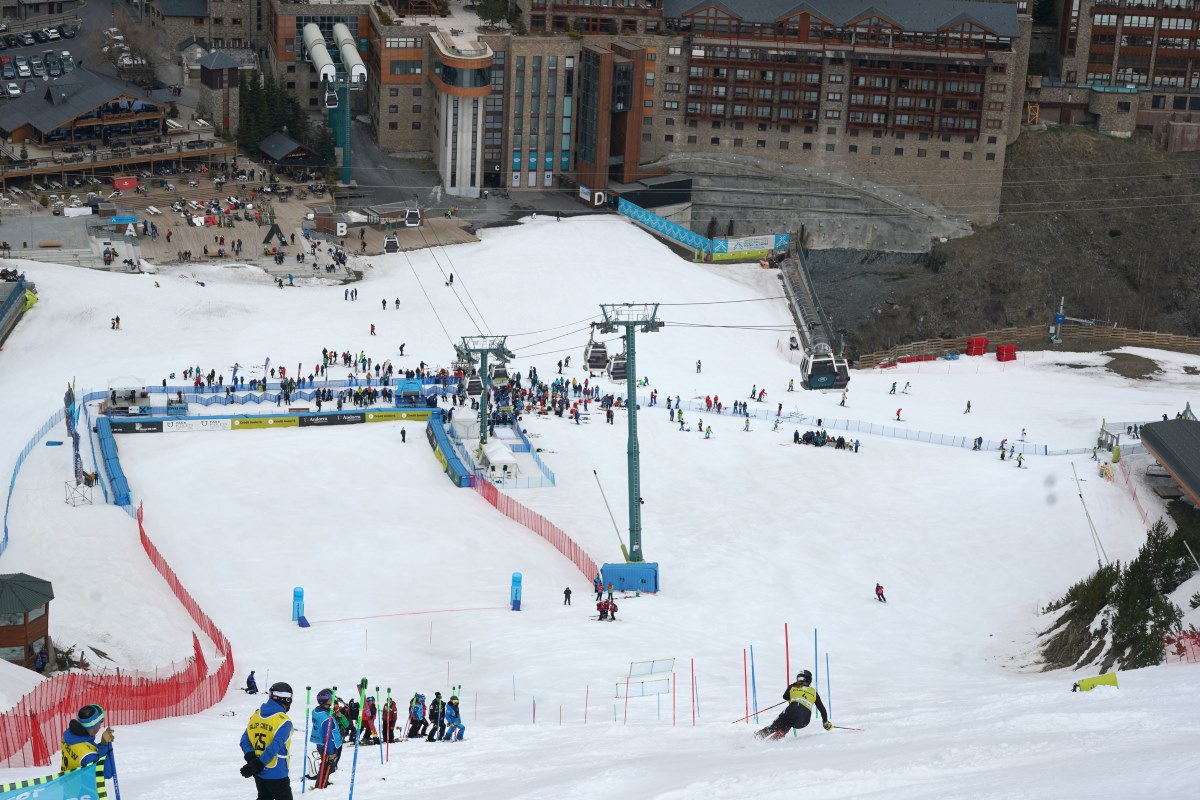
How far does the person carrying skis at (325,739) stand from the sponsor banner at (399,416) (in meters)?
40.2

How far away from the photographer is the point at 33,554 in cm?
4925

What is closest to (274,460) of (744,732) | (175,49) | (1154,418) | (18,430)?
(18,430)

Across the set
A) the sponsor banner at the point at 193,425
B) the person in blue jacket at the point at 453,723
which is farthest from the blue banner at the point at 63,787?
the sponsor banner at the point at 193,425

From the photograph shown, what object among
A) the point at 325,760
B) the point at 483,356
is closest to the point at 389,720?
the point at 325,760

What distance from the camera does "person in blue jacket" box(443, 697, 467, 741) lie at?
Result: 33719mm

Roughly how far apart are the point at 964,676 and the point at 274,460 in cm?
2682

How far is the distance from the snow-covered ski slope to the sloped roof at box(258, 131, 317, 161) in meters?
13.2

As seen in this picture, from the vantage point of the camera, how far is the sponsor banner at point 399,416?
6700 cm

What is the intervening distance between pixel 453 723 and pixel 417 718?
793 millimetres

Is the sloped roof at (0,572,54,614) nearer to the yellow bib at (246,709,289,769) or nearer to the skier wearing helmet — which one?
the skier wearing helmet

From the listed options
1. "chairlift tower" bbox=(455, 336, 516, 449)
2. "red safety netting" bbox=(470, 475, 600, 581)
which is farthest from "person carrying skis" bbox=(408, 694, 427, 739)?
"chairlift tower" bbox=(455, 336, 516, 449)

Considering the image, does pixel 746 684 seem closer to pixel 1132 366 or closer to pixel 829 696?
pixel 829 696

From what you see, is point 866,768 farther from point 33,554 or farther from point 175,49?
point 175,49

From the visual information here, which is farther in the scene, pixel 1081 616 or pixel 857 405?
pixel 857 405
